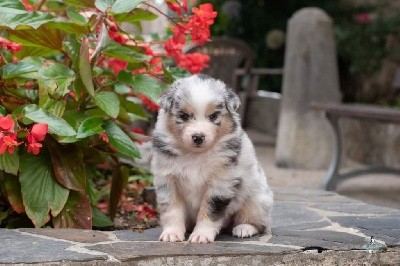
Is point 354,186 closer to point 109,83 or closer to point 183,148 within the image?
point 109,83

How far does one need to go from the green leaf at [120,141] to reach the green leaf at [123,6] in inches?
22.0

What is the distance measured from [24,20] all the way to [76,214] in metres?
0.96

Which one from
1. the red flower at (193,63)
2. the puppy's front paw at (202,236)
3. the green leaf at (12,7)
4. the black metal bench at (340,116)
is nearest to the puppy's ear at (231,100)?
the puppy's front paw at (202,236)

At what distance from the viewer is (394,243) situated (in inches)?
138

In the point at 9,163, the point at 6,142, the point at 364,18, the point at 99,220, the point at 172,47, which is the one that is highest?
the point at 364,18

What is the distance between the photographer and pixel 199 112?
3.19 meters

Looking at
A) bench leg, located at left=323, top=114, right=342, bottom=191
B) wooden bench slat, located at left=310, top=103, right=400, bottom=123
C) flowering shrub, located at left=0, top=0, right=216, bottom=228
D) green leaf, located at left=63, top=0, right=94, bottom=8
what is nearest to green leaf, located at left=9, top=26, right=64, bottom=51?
flowering shrub, located at left=0, top=0, right=216, bottom=228

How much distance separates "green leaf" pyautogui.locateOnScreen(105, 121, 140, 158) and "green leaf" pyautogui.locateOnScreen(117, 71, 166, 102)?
224 millimetres

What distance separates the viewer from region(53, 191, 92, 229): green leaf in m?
3.88

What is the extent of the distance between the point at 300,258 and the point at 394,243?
496 mm

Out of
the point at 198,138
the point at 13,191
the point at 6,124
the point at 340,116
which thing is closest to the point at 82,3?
the point at 6,124

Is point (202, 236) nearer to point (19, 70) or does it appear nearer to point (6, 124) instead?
point (6, 124)

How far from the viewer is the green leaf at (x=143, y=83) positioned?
3941 mm

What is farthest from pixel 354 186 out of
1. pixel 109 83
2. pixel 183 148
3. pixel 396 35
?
pixel 183 148
